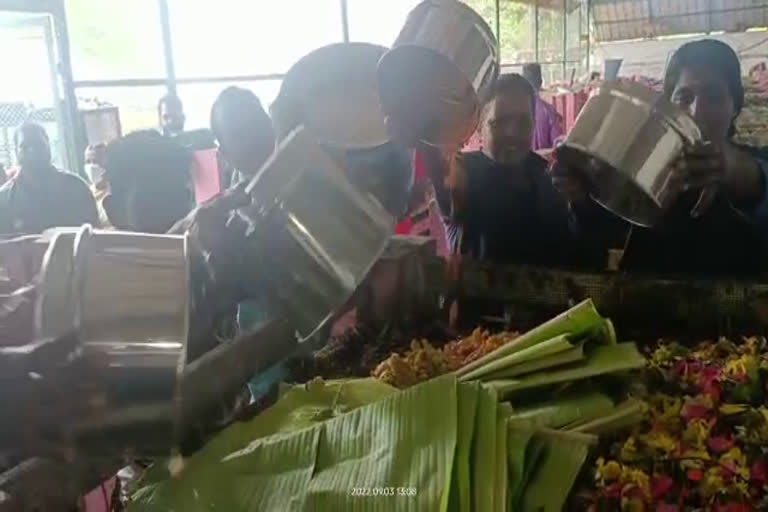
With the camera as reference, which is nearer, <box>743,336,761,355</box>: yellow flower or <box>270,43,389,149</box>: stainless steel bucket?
<box>743,336,761,355</box>: yellow flower

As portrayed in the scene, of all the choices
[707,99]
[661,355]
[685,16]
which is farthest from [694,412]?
[685,16]

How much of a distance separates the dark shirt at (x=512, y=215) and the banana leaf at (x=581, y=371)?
57cm

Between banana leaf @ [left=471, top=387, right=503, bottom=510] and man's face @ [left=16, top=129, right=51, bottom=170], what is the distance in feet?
6.34

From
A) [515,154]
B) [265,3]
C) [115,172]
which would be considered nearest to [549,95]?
[265,3]

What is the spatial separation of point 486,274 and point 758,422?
454 millimetres

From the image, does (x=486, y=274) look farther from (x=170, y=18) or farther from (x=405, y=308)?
(x=170, y=18)

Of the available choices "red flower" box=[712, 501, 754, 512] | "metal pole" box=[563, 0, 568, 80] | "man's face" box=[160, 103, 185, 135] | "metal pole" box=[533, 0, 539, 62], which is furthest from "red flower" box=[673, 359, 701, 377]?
"metal pole" box=[563, 0, 568, 80]

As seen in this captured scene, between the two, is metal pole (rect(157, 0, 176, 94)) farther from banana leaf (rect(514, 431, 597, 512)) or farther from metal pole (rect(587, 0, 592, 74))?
metal pole (rect(587, 0, 592, 74))

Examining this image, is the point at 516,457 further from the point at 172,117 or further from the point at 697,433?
the point at 172,117

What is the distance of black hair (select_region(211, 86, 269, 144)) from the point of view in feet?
5.49

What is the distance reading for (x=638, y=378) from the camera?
85cm

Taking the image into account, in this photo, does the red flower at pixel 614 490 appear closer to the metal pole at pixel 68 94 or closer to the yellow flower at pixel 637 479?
the yellow flower at pixel 637 479

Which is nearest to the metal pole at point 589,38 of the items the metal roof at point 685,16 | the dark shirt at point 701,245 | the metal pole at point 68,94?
the metal roof at point 685,16

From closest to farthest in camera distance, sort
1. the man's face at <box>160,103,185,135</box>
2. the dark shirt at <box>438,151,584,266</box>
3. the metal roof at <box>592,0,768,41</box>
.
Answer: the dark shirt at <box>438,151,584,266</box>
the man's face at <box>160,103,185,135</box>
the metal roof at <box>592,0,768,41</box>
